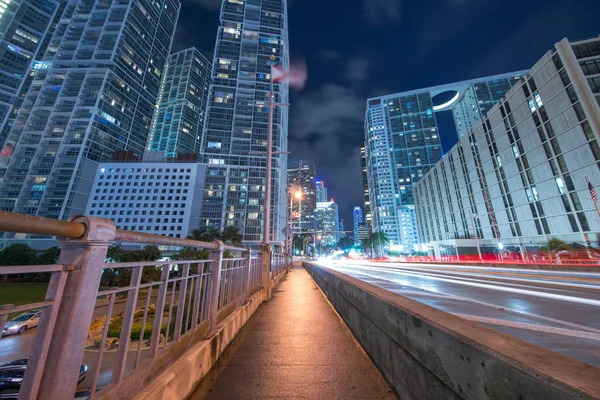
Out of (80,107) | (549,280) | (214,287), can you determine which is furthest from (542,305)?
(80,107)

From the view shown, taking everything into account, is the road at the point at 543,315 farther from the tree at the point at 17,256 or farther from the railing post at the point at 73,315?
the tree at the point at 17,256

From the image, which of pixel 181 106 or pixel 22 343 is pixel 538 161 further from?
pixel 181 106

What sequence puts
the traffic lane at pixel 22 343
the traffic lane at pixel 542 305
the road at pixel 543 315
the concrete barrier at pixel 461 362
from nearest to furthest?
1. the concrete barrier at pixel 461 362
2. the traffic lane at pixel 22 343
3. the road at pixel 543 315
4. the traffic lane at pixel 542 305

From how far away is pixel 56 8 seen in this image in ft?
403

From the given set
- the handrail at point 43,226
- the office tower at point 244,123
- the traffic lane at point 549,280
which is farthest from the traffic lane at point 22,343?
the office tower at point 244,123

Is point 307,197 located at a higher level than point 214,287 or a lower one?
higher

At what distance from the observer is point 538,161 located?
3544 cm

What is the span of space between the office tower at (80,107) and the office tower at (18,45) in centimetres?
1613

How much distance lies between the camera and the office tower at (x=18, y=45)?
3954 inches

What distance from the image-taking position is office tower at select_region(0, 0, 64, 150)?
10044cm

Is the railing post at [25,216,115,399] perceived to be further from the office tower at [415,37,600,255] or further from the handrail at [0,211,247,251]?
the office tower at [415,37,600,255]

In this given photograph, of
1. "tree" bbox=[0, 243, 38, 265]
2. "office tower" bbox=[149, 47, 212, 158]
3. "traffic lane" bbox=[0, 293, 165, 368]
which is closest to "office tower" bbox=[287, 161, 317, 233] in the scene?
"office tower" bbox=[149, 47, 212, 158]

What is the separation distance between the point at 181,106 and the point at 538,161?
157 metres

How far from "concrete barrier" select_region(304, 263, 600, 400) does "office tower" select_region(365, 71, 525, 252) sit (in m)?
123
